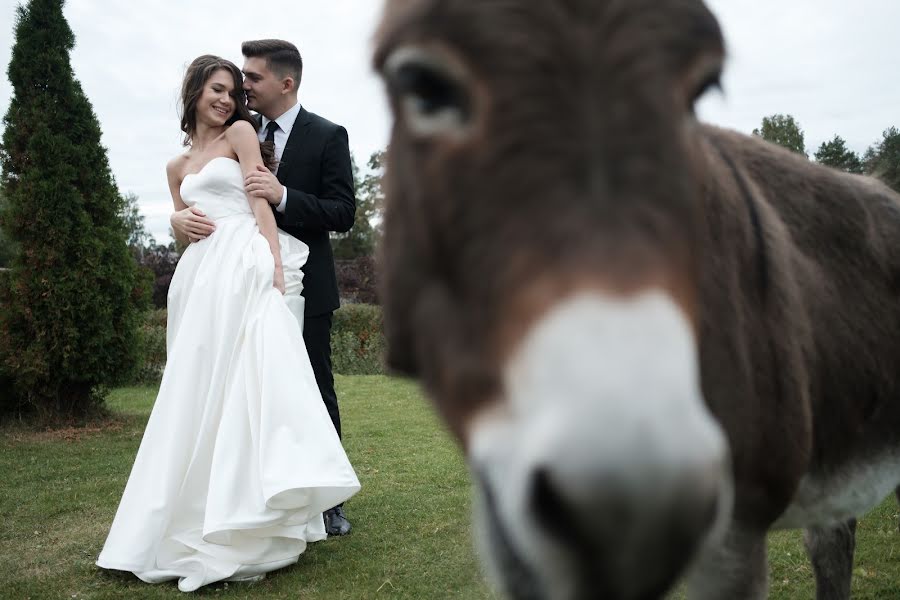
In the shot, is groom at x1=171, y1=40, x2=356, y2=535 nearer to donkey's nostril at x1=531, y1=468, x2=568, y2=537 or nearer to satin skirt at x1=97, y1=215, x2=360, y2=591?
satin skirt at x1=97, y1=215, x2=360, y2=591

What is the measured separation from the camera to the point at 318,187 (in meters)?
4.60

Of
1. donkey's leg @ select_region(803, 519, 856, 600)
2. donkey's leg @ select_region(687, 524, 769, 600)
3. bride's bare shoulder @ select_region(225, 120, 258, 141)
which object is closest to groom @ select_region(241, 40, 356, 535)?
bride's bare shoulder @ select_region(225, 120, 258, 141)

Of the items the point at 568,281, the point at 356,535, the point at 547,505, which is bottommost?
the point at 356,535

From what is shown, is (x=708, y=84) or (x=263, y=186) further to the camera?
(x=263, y=186)

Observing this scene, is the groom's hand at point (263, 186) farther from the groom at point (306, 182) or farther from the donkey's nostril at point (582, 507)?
the donkey's nostril at point (582, 507)

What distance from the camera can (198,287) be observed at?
4.16 m

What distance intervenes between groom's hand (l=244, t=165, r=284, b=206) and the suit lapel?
27cm

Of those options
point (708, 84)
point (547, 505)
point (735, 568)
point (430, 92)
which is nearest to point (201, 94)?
point (430, 92)

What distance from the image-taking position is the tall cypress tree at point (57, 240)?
330 inches

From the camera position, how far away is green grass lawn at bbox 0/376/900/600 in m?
3.82

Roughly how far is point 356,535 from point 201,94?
3.21 meters

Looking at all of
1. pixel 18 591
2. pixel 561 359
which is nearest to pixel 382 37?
pixel 561 359

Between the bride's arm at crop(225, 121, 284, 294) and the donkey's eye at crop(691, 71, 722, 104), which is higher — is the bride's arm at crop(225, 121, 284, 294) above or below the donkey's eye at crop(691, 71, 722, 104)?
above

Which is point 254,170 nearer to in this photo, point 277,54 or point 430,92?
point 277,54
